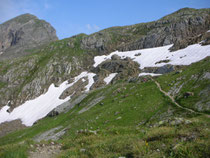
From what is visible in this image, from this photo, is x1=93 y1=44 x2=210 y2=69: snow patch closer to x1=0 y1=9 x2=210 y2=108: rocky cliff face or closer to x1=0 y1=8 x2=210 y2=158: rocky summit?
x1=0 y1=8 x2=210 y2=158: rocky summit

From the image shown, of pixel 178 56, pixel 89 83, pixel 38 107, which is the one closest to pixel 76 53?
pixel 89 83

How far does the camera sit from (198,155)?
15.4 feet

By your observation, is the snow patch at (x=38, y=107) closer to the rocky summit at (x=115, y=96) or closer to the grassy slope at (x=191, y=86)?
the rocky summit at (x=115, y=96)

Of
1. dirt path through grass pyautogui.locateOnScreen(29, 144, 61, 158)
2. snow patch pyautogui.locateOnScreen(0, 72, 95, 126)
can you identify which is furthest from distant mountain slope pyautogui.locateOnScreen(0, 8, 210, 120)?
dirt path through grass pyautogui.locateOnScreen(29, 144, 61, 158)

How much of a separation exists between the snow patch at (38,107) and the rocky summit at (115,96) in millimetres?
756

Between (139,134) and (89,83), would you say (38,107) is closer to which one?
(89,83)

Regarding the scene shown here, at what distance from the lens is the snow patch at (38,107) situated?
78125 millimetres

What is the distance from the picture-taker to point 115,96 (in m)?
44.3

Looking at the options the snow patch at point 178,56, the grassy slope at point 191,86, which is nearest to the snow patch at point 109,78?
the snow patch at point 178,56

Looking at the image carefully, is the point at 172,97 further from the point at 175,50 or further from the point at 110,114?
the point at 175,50

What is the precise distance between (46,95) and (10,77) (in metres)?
46.0

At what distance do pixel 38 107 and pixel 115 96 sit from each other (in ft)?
204

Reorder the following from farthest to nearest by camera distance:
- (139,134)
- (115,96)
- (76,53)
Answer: (76,53)
(115,96)
(139,134)

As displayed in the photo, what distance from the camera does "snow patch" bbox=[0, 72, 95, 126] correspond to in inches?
3076
